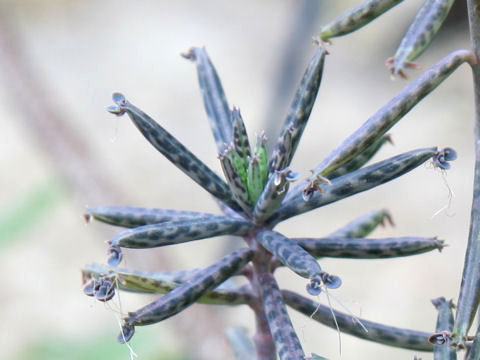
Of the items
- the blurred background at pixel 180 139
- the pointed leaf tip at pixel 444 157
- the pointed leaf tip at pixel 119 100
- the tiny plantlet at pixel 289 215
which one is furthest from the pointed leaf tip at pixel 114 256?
the blurred background at pixel 180 139

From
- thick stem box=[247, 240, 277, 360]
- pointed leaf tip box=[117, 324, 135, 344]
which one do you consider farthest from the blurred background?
pointed leaf tip box=[117, 324, 135, 344]

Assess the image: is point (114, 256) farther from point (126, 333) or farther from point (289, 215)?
point (289, 215)

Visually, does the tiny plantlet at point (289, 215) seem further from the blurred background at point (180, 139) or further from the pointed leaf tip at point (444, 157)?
the blurred background at point (180, 139)

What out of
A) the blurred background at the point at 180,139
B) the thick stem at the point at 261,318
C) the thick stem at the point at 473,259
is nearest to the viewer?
the thick stem at the point at 473,259

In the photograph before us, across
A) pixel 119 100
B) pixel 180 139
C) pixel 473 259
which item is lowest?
pixel 473 259

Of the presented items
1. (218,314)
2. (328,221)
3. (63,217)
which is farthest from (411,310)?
(63,217)

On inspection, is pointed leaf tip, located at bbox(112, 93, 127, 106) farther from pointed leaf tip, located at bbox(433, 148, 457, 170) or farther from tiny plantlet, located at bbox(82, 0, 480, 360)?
pointed leaf tip, located at bbox(433, 148, 457, 170)

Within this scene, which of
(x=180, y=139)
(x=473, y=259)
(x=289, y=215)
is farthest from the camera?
(x=180, y=139)

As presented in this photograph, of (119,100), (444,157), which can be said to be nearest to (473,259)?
(444,157)
